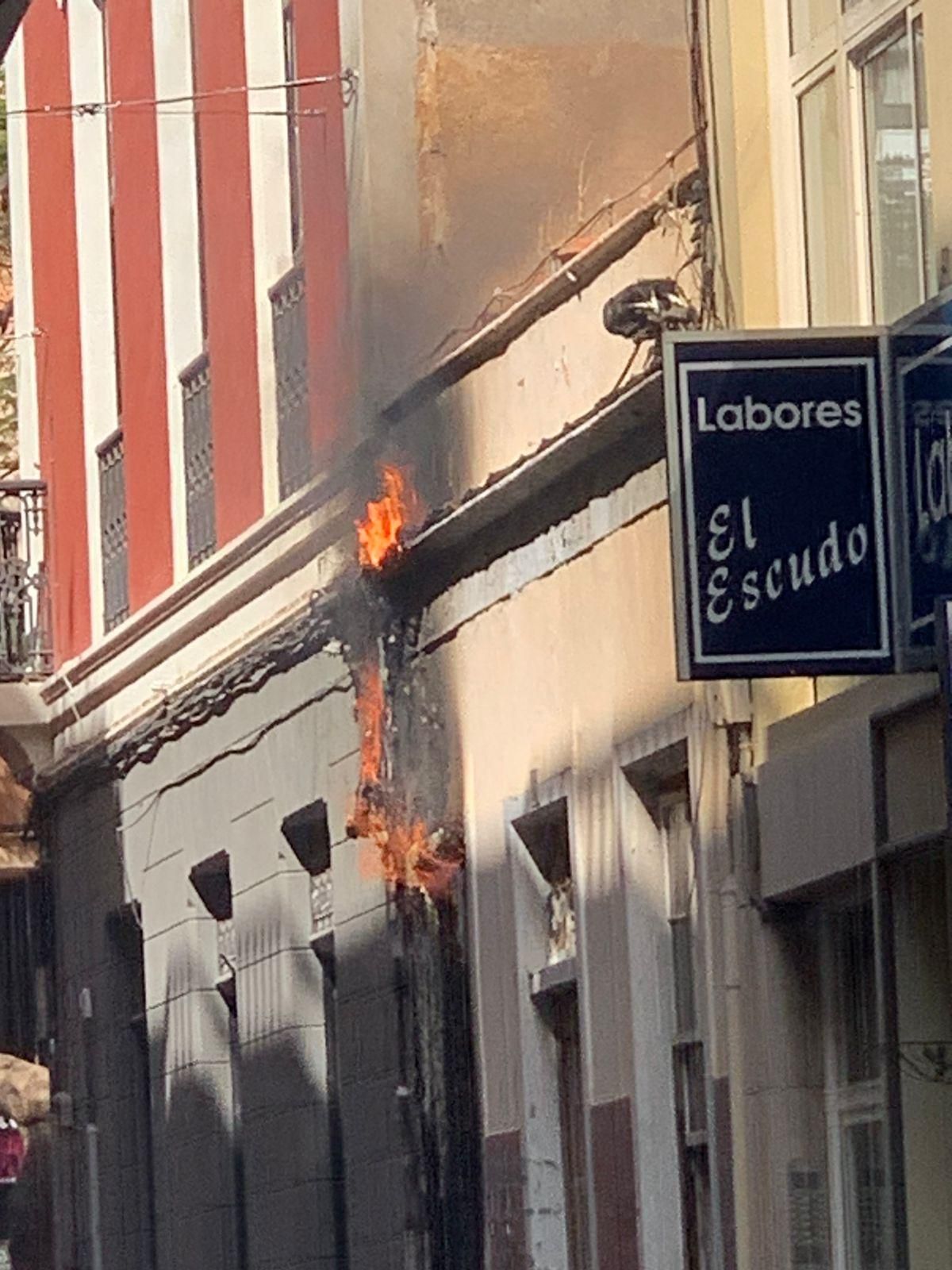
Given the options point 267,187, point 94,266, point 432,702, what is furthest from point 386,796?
point 94,266

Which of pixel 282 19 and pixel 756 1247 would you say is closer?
pixel 756 1247

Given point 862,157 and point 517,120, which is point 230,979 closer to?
point 517,120

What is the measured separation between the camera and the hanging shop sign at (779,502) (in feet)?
34.6

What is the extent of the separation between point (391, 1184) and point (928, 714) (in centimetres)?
658

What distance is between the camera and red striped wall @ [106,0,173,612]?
21.9 metres

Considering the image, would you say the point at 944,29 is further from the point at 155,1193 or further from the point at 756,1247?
the point at 155,1193

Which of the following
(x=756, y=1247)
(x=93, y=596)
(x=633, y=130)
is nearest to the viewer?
(x=756, y=1247)

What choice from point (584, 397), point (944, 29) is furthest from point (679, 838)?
point (944, 29)

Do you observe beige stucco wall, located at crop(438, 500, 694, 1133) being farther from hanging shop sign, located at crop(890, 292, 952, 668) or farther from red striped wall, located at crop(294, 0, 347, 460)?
hanging shop sign, located at crop(890, 292, 952, 668)

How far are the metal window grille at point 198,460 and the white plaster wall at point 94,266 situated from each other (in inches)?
68.5

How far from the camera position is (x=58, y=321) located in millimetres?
24141

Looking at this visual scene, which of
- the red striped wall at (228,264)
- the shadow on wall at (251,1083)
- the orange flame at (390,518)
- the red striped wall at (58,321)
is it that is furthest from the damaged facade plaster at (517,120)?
the red striped wall at (58,321)

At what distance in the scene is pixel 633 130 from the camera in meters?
17.0

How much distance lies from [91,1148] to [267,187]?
650 centimetres
